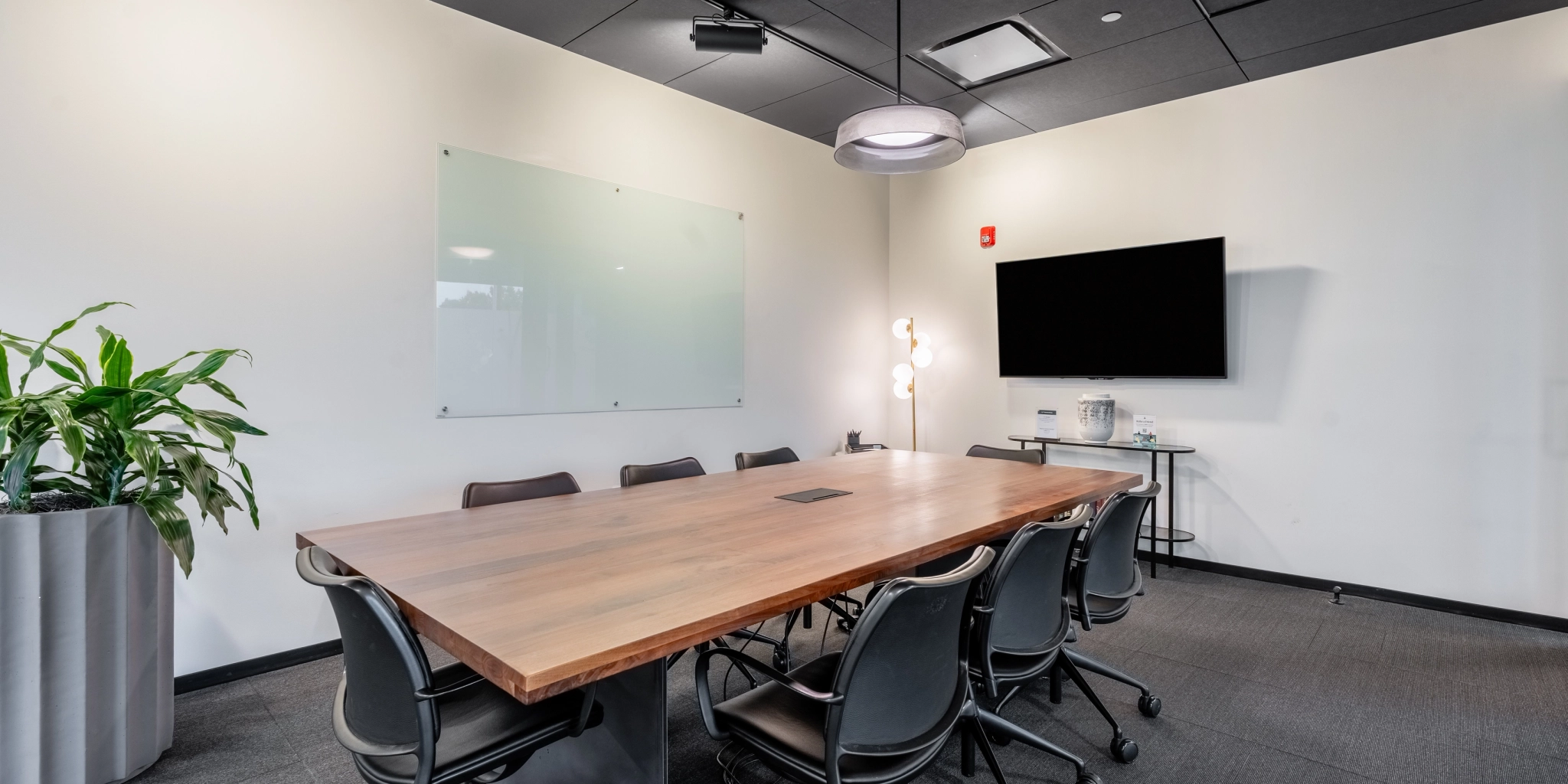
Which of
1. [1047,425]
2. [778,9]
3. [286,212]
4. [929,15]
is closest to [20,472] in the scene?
[286,212]

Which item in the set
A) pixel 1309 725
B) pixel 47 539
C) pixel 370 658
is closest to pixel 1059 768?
pixel 1309 725

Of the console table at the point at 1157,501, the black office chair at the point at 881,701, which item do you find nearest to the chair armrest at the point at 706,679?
the black office chair at the point at 881,701

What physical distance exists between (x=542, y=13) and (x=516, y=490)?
2364 millimetres

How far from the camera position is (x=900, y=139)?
3.12 m

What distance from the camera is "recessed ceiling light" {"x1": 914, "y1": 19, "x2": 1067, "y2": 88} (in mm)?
3764

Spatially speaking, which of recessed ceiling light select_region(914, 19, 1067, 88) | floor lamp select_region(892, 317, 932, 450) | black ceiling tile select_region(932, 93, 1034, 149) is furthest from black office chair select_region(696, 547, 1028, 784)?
floor lamp select_region(892, 317, 932, 450)

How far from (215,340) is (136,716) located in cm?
143

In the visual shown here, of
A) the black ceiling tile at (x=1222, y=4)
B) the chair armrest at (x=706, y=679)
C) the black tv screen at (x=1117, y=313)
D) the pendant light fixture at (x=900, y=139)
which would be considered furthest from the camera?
the black tv screen at (x=1117, y=313)

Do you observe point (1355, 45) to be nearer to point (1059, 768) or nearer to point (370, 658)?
point (1059, 768)

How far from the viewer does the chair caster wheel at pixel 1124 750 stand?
2.32 m

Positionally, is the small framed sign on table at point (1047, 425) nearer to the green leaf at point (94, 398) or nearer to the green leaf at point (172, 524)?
the green leaf at point (172, 524)

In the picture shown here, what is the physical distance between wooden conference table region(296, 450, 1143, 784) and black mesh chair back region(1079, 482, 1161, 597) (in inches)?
8.0

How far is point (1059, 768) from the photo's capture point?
7.55 feet

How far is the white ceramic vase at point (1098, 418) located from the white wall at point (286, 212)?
117 inches
